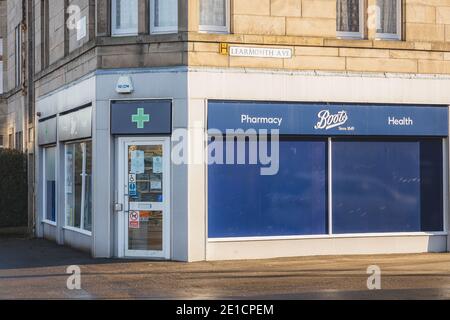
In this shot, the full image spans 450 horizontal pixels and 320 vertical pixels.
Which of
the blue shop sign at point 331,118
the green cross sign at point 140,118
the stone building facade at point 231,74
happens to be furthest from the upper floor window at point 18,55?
the blue shop sign at point 331,118

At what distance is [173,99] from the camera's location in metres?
13.6

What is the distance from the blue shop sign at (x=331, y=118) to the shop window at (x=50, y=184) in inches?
244

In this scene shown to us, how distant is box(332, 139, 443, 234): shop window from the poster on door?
3665mm

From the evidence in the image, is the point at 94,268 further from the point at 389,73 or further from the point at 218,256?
the point at 389,73

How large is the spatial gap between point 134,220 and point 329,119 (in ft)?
13.3

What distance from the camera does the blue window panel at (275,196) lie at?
13.8m

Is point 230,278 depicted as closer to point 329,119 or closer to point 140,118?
point 140,118

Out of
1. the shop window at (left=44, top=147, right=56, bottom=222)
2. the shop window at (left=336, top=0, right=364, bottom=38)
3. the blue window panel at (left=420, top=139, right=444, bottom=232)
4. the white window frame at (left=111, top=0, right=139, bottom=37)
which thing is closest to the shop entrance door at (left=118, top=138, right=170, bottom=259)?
the white window frame at (left=111, top=0, right=139, bottom=37)

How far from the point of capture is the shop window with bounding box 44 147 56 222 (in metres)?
18.3

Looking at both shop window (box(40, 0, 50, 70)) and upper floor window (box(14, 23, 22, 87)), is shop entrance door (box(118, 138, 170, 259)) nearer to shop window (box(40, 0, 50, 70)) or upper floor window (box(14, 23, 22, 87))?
shop window (box(40, 0, 50, 70))

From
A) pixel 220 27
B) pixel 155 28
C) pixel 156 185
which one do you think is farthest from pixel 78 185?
pixel 220 27

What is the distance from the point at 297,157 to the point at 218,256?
236 centimetres

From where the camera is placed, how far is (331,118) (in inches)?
563

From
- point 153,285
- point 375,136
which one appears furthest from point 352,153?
point 153,285
